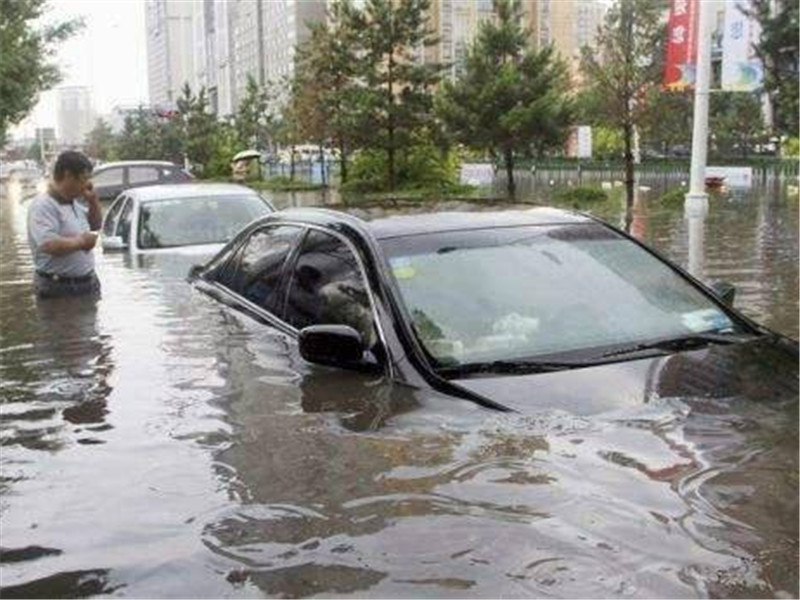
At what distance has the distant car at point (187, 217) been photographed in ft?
36.0

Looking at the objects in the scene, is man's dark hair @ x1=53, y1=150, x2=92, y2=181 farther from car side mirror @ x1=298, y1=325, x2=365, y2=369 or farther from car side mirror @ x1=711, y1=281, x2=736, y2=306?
car side mirror @ x1=711, y1=281, x2=736, y2=306

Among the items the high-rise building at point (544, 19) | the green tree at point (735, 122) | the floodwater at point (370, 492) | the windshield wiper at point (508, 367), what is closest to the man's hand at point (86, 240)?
the floodwater at point (370, 492)

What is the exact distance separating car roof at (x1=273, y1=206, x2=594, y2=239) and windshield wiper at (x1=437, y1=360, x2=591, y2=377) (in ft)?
2.97

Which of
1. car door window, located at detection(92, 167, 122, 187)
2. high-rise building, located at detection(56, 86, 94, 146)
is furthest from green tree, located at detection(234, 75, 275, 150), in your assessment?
high-rise building, located at detection(56, 86, 94, 146)

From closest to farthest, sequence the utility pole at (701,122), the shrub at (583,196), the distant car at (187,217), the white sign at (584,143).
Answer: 1. the distant car at (187,217)
2. the utility pole at (701,122)
3. the shrub at (583,196)
4. the white sign at (584,143)

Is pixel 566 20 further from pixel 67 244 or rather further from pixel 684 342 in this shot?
pixel 684 342

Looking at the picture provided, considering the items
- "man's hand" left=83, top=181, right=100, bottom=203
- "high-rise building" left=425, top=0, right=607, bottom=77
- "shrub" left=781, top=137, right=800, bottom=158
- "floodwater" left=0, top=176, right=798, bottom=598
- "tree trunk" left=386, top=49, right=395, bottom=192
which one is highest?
"high-rise building" left=425, top=0, right=607, bottom=77

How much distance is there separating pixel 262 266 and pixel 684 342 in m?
2.61

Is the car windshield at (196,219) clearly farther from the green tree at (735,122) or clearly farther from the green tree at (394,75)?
the green tree at (735,122)

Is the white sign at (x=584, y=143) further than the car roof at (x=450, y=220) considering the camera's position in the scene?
Yes

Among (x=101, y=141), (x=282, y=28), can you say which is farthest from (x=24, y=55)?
(x=282, y=28)

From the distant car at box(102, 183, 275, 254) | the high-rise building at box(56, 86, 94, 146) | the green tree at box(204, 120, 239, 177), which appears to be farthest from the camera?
the high-rise building at box(56, 86, 94, 146)

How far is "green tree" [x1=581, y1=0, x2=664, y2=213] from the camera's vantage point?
88.5ft

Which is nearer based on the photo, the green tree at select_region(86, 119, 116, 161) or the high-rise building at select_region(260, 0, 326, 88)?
the green tree at select_region(86, 119, 116, 161)
